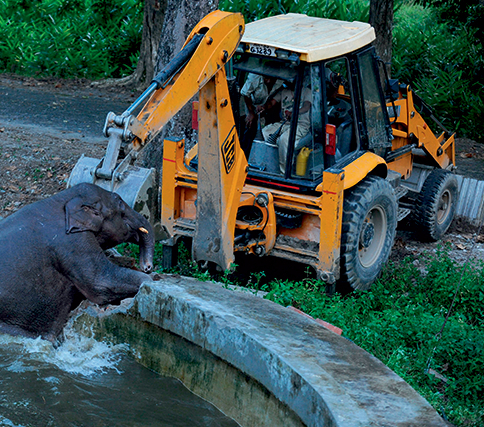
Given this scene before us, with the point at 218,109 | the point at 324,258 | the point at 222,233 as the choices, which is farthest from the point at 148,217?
the point at 324,258

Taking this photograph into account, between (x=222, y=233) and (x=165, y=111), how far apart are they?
1270 mm

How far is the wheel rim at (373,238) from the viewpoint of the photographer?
6.41 meters

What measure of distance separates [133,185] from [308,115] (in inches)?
67.9

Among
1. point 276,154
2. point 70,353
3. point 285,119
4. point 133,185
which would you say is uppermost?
point 285,119

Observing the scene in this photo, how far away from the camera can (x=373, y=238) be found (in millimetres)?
6723

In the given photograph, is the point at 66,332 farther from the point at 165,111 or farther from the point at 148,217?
the point at 165,111

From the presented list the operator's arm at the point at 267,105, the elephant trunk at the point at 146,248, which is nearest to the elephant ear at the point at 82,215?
the elephant trunk at the point at 146,248

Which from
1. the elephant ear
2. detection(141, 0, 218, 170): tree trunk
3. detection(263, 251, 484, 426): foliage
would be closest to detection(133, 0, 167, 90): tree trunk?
detection(141, 0, 218, 170): tree trunk

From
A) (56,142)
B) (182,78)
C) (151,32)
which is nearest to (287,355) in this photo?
(182,78)

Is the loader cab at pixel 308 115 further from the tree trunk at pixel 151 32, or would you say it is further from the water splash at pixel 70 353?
the tree trunk at pixel 151 32

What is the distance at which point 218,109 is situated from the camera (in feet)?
17.7

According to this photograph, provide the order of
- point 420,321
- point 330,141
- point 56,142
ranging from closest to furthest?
point 420,321 < point 330,141 < point 56,142

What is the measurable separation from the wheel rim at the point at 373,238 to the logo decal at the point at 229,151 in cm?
154

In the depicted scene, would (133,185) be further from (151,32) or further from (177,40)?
(151,32)
